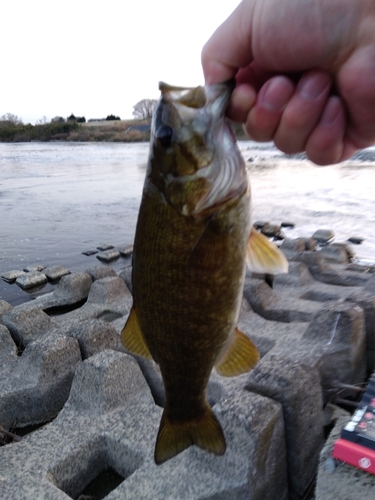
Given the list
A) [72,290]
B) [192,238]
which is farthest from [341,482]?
[72,290]

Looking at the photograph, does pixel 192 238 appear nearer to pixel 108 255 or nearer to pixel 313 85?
pixel 313 85

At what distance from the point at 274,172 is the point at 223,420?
969 inches

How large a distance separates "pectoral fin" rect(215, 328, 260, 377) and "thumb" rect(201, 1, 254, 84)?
1.31 metres

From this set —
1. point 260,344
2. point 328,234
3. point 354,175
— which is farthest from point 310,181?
point 260,344

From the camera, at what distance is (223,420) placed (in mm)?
2934

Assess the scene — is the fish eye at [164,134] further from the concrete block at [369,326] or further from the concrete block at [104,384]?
the concrete block at [369,326]

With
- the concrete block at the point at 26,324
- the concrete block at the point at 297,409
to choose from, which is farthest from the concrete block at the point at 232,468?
the concrete block at the point at 26,324

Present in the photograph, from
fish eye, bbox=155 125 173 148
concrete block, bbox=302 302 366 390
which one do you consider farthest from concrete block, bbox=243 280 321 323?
fish eye, bbox=155 125 173 148

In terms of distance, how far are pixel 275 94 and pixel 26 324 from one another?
4.45 meters

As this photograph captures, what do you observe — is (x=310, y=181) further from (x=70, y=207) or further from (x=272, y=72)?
(x=272, y=72)

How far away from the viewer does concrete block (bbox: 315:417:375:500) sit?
245cm

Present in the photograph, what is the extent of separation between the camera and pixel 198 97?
5.81 ft

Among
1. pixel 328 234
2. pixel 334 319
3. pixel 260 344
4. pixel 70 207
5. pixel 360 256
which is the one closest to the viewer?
pixel 334 319

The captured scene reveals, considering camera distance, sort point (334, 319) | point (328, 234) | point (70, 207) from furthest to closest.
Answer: point (70, 207) → point (328, 234) → point (334, 319)
